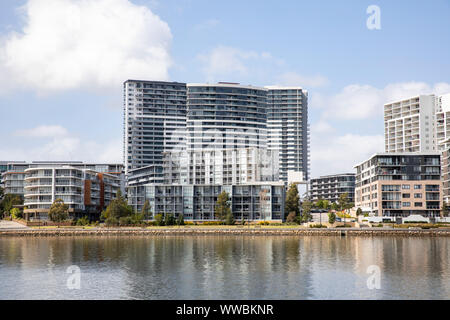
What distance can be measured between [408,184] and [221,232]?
73105 millimetres

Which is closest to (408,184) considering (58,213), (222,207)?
(222,207)

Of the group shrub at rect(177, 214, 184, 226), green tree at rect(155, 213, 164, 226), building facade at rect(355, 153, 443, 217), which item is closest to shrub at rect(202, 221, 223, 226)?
shrub at rect(177, 214, 184, 226)

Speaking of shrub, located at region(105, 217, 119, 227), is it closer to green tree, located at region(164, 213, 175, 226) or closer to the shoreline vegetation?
the shoreline vegetation

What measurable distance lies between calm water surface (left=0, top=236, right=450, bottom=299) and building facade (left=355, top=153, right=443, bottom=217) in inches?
3096

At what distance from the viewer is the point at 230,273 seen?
7331 cm

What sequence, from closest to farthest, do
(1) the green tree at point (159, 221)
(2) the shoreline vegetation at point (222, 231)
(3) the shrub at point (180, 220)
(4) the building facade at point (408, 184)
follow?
(2) the shoreline vegetation at point (222, 231), (1) the green tree at point (159, 221), (4) the building facade at point (408, 184), (3) the shrub at point (180, 220)

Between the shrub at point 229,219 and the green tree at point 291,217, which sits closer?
the shrub at point 229,219

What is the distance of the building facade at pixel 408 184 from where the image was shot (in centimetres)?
18538

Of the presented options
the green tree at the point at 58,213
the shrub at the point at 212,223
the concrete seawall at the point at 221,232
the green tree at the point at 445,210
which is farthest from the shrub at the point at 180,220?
the green tree at the point at 445,210

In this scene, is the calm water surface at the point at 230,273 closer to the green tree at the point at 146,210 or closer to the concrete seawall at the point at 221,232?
the concrete seawall at the point at 221,232

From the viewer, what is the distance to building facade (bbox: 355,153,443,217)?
18538 cm

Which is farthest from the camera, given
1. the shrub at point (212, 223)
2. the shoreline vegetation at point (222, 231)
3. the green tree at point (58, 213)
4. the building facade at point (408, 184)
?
the shrub at point (212, 223)

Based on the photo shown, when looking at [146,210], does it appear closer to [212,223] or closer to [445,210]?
[212,223]
